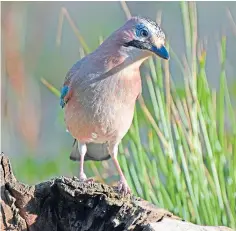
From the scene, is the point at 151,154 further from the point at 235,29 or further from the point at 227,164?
the point at 235,29

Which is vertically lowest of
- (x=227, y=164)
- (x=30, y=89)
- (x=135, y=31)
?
(x=227, y=164)

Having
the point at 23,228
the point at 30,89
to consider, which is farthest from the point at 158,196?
the point at 30,89

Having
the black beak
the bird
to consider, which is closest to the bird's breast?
the bird

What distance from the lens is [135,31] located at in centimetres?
327

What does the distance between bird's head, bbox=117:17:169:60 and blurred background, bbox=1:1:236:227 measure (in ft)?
2.70

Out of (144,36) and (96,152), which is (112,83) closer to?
(144,36)

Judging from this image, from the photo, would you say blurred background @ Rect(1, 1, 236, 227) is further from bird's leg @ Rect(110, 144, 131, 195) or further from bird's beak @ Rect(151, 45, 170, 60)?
bird's beak @ Rect(151, 45, 170, 60)

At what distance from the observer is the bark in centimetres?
267

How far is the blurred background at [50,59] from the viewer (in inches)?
Result: 186

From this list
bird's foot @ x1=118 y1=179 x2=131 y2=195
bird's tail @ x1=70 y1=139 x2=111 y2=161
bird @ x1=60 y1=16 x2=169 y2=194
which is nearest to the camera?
bird's foot @ x1=118 y1=179 x2=131 y2=195

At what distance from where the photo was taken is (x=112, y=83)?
3.33 meters

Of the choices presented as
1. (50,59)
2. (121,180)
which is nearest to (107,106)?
(121,180)

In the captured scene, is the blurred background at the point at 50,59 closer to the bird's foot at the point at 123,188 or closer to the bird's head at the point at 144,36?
the bird's foot at the point at 123,188

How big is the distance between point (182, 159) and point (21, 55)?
1.79 metres
